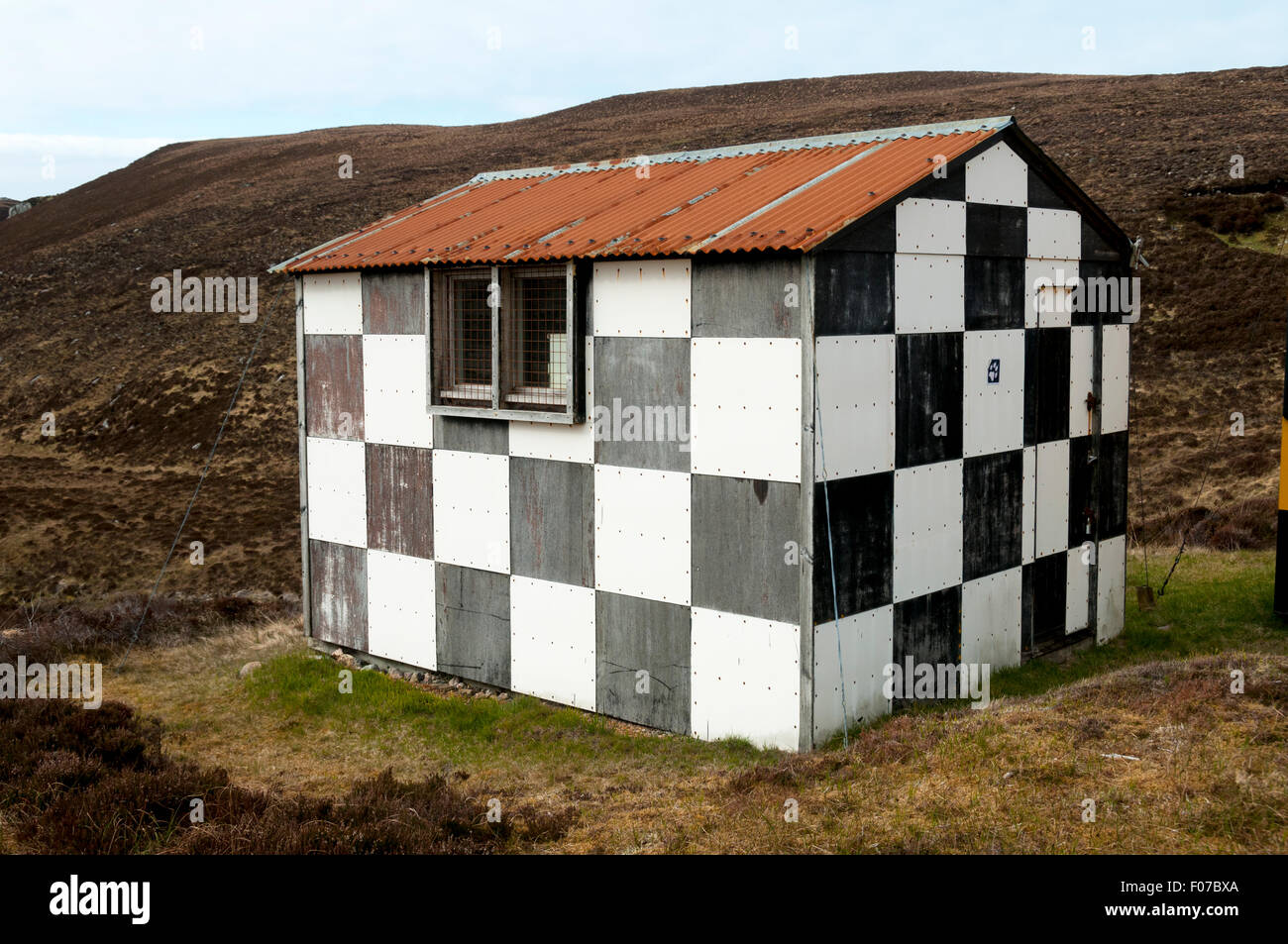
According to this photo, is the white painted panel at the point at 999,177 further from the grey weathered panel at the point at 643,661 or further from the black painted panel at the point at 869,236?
the grey weathered panel at the point at 643,661

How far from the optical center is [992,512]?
11.6 meters

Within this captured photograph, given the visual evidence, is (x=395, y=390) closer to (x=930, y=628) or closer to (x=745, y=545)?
(x=745, y=545)

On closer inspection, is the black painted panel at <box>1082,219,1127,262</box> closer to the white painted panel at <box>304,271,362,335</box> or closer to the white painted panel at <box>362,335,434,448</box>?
the white painted panel at <box>362,335,434,448</box>

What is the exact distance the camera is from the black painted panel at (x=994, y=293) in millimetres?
11125

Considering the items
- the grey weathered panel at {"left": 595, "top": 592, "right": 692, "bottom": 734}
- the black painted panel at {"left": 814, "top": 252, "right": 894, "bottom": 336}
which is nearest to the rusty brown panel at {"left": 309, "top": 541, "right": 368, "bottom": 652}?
the grey weathered panel at {"left": 595, "top": 592, "right": 692, "bottom": 734}

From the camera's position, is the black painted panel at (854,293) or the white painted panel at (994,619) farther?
the white painted panel at (994,619)

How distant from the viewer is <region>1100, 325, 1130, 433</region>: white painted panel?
43.3ft

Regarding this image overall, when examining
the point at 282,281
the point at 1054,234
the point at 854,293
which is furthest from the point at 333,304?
the point at 282,281

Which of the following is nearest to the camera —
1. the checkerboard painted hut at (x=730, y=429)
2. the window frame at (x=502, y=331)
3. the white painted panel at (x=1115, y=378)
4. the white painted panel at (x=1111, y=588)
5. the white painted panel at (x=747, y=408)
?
the white painted panel at (x=747, y=408)

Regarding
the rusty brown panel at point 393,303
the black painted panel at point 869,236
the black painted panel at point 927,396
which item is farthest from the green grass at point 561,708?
the black painted panel at point 869,236

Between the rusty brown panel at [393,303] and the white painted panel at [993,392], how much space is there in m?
5.54

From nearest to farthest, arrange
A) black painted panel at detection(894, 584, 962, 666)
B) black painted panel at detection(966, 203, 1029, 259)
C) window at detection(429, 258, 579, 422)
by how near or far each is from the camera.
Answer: black painted panel at detection(894, 584, 962, 666) → black painted panel at detection(966, 203, 1029, 259) → window at detection(429, 258, 579, 422)

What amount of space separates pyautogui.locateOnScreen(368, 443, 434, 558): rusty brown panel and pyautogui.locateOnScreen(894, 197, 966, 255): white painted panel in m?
5.41

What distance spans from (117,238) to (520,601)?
51.4 metres
